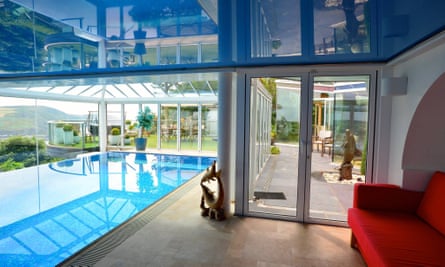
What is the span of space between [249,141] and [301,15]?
224 cm

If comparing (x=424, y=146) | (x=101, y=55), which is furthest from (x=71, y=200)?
(x=424, y=146)

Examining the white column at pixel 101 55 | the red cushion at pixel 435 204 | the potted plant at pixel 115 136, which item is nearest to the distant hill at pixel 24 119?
the potted plant at pixel 115 136

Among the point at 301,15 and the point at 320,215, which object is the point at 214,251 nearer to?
the point at 320,215

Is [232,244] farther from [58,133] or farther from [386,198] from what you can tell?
[58,133]

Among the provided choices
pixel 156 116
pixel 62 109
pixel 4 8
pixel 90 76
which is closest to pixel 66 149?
pixel 62 109

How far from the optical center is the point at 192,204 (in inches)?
179

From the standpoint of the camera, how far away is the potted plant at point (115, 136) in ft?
40.7

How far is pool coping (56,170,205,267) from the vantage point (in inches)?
108

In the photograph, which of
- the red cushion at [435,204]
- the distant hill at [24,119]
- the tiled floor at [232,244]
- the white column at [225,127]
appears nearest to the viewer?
the red cushion at [435,204]

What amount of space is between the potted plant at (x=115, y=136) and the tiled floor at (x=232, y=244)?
9571mm

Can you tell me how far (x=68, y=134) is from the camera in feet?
36.5

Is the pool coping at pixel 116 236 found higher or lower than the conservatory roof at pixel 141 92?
lower

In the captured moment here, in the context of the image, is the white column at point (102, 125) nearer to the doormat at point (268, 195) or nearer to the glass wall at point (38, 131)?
the glass wall at point (38, 131)

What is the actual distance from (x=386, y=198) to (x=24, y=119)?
10.8 m
